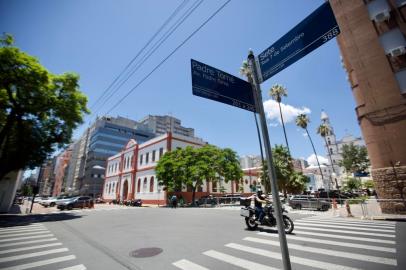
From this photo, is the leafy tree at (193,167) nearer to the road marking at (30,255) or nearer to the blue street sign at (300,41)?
the road marking at (30,255)

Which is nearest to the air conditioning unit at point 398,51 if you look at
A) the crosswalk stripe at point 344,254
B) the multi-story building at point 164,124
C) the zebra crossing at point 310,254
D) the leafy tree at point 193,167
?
the zebra crossing at point 310,254

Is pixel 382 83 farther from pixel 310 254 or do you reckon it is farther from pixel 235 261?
pixel 235 261

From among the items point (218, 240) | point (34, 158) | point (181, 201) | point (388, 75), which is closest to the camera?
point (218, 240)

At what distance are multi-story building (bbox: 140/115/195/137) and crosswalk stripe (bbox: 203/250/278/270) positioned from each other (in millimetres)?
91168

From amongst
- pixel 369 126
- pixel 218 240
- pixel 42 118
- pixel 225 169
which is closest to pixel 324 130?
pixel 225 169

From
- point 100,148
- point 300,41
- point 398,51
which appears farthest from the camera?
point 100,148

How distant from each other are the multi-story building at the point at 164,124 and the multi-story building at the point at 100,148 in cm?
1289

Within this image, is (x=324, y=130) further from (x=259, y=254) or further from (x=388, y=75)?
(x=259, y=254)

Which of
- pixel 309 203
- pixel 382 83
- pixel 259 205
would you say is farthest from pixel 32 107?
pixel 382 83

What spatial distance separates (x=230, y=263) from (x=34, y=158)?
69.9ft

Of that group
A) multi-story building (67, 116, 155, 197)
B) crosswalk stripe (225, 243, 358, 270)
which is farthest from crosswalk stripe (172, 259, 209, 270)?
multi-story building (67, 116, 155, 197)

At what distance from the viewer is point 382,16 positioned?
15.4 metres

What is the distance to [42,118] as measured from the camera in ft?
62.1

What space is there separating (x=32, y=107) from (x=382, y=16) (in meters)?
29.9
